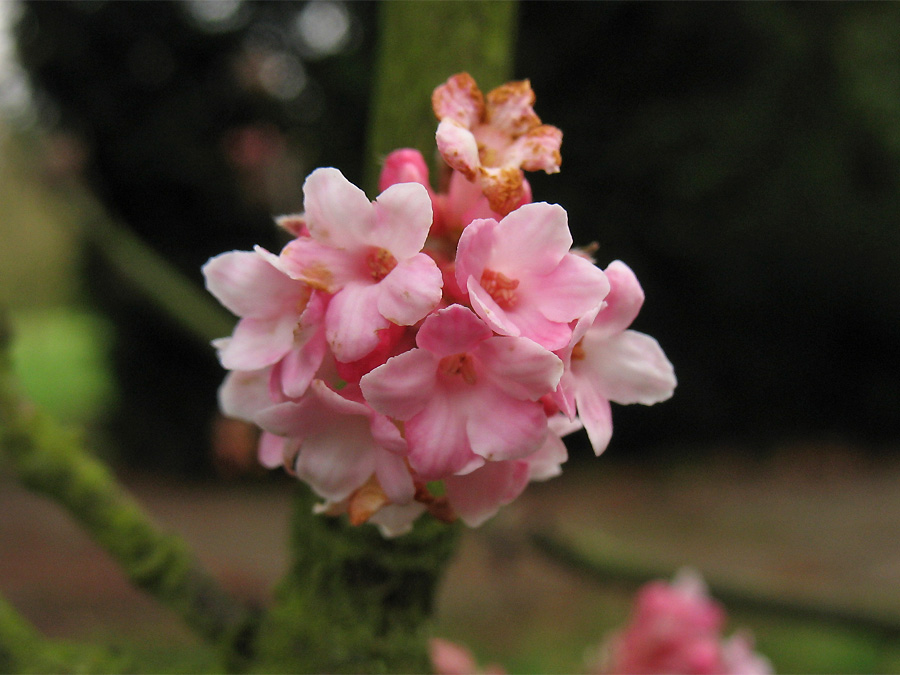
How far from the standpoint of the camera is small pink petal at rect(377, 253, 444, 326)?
44 centimetres

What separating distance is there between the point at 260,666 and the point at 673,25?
12.0 ft

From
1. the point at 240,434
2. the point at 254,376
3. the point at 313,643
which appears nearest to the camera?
the point at 254,376

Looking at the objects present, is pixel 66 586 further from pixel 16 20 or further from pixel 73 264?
pixel 16 20

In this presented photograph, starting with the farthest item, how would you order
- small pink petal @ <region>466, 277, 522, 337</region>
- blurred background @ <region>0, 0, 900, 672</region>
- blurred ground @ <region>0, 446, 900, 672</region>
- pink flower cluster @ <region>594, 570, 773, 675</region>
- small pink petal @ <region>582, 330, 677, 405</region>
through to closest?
blurred background @ <region>0, 0, 900, 672</region> → blurred ground @ <region>0, 446, 900, 672</region> → pink flower cluster @ <region>594, 570, 773, 675</region> → small pink petal @ <region>582, 330, 677, 405</region> → small pink petal @ <region>466, 277, 522, 337</region>

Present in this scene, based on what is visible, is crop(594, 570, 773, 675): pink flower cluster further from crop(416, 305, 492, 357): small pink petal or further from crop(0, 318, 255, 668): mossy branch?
crop(416, 305, 492, 357): small pink petal

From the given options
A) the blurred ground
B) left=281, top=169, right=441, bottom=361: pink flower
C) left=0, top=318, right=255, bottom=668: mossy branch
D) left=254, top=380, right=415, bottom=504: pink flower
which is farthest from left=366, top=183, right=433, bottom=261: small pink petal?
the blurred ground

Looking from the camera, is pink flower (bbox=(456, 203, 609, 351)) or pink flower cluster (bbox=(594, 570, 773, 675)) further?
pink flower cluster (bbox=(594, 570, 773, 675))

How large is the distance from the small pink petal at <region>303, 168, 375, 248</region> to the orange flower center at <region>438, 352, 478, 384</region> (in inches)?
3.8

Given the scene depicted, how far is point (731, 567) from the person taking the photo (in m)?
3.89

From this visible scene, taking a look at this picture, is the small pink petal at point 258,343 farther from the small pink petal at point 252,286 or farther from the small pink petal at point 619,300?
the small pink petal at point 619,300

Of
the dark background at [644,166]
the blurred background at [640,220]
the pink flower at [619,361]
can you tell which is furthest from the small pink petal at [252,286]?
the dark background at [644,166]

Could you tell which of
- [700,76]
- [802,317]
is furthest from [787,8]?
[802,317]

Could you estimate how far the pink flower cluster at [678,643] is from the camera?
121 cm

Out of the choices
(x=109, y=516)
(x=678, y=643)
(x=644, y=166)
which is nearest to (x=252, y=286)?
(x=109, y=516)
